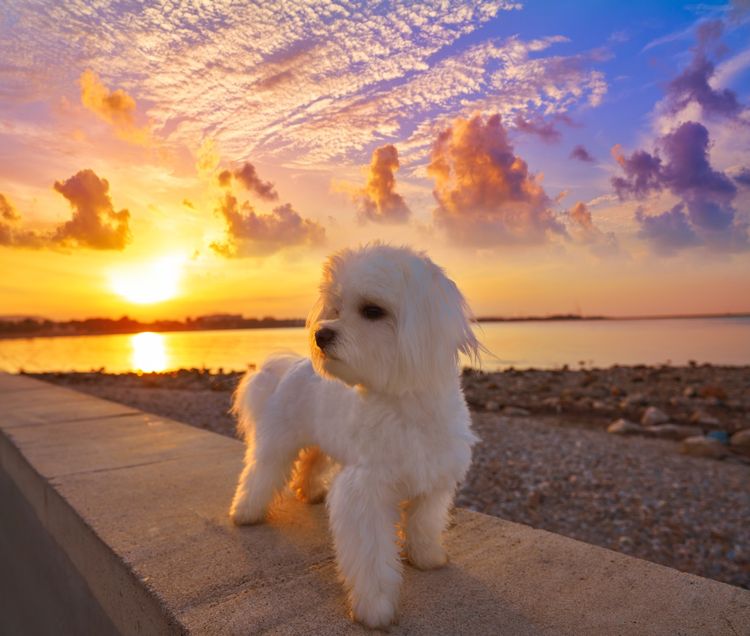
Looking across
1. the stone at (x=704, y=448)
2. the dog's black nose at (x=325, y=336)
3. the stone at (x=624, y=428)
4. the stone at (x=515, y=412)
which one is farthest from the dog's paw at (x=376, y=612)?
the stone at (x=515, y=412)

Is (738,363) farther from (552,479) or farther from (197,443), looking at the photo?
(197,443)

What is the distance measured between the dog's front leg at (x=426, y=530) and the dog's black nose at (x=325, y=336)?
0.89m

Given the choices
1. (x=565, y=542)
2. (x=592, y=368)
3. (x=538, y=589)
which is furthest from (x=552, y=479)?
(x=592, y=368)

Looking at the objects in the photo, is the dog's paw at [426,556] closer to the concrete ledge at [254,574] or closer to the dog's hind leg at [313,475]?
the concrete ledge at [254,574]

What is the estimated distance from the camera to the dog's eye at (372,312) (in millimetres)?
2371

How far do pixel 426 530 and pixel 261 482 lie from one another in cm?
102

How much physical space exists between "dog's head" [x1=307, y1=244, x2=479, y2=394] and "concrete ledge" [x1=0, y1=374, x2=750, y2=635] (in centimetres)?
92

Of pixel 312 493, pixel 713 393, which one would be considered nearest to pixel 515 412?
pixel 713 393

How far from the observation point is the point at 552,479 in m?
6.25

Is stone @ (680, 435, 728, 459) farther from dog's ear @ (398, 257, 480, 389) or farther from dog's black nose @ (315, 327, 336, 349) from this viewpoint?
dog's black nose @ (315, 327, 336, 349)

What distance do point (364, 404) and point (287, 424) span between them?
0.84 meters

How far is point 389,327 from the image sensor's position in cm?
236

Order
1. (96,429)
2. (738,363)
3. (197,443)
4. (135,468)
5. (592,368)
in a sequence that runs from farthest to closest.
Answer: (738,363)
(592,368)
(96,429)
(197,443)
(135,468)

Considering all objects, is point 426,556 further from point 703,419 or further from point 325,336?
point 703,419
